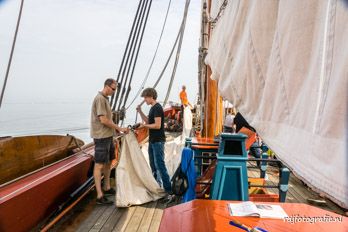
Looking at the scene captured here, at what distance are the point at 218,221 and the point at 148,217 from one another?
1.78 meters

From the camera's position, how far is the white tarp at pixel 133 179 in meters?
3.39

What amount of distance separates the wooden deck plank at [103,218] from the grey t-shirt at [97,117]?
846 millimetres

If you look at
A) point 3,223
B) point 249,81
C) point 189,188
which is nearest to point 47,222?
point 3,223

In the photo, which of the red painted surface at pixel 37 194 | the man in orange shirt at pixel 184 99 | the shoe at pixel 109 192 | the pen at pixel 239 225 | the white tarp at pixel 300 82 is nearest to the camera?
the white tarp at pixel 300 82

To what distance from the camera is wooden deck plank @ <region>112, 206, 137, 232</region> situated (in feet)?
9.35

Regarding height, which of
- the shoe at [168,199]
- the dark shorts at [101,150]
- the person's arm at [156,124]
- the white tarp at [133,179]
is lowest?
the shoe at [168,199]

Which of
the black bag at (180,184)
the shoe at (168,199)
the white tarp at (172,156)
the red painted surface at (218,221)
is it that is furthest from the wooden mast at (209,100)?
the red painted surface at (218,221)

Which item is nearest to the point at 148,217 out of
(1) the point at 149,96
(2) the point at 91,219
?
(2) the point at 91,219

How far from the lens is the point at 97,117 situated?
3352 millimetres

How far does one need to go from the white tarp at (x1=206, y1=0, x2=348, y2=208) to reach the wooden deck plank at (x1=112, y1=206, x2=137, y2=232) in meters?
2.38

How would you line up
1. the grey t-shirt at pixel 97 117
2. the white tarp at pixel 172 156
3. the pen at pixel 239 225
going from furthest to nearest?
the white tarp at pixel 172 156
the grey t-shirt at pixel 97 117
the pen at pixel 239 225

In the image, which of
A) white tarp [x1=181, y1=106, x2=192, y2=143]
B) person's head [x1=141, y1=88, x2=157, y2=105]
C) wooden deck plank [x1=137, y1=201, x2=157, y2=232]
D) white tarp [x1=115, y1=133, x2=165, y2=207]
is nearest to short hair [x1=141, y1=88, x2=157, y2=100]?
person's head [x1=141, y1=88, x2=157, y2=105]

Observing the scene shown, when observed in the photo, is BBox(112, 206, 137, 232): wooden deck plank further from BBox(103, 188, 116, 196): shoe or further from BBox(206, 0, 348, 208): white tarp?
BBox(206, 0, 348, 208): white tarp

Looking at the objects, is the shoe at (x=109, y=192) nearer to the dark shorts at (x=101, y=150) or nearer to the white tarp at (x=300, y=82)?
the dark shorts at (x=101, y=150)
